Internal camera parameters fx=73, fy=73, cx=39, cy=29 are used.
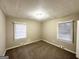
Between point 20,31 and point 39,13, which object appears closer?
point 39,13

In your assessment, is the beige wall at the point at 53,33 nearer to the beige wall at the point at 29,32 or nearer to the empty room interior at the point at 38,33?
the empty room interior at the point at 38,33

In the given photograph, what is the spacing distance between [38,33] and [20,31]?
2154 mm

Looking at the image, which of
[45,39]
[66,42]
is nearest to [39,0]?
[66,42]

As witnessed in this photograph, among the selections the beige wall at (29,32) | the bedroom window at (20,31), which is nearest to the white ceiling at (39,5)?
the beige wall at (29,32)

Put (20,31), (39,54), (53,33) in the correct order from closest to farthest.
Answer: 1. (39,54)
2. (20,31)
3. (53,33)

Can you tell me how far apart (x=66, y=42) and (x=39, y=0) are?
3.15 m

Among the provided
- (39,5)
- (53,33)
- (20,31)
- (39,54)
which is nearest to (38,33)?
(53,33)

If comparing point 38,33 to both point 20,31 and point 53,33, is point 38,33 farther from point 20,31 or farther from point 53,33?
point 20,31

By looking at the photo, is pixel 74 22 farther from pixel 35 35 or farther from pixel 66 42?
pixel 35 35

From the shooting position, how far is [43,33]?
7.16 metres

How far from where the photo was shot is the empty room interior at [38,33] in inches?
133

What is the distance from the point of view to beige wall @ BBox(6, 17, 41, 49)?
179 inches

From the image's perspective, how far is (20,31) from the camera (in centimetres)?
544

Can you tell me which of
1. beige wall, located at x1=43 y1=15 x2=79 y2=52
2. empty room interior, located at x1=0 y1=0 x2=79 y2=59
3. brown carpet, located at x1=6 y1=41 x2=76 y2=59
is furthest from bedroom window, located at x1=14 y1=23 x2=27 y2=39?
beige wall, located at x1=43 y1=15 x2=79 y2=52
